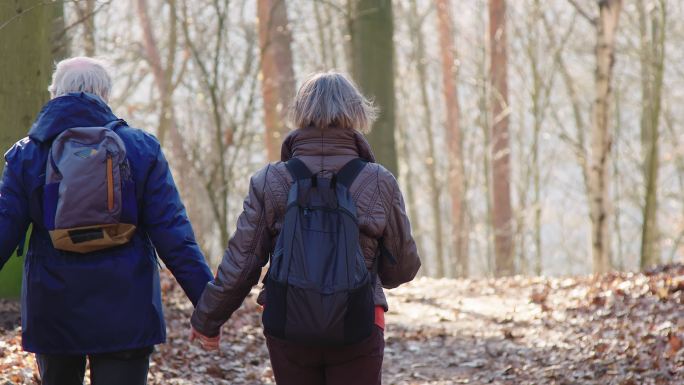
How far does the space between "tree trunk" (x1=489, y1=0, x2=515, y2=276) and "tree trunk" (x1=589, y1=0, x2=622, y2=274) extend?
6102mm

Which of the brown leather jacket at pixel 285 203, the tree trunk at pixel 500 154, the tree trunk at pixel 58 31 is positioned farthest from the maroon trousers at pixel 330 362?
the tree trunk at pixel 500 154

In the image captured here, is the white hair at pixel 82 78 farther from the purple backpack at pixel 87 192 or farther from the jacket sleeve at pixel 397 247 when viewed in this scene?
the jacket sleeve at pixel 397 247

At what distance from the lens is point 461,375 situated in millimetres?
7277

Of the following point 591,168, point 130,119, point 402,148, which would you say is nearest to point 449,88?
point 402,148

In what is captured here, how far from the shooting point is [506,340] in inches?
333

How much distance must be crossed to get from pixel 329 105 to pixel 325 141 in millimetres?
137

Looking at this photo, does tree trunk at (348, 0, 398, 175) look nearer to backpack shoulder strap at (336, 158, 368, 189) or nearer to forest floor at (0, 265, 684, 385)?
forest floor at (0, 265, 684, 385)

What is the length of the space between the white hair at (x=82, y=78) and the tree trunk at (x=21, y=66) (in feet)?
8.25

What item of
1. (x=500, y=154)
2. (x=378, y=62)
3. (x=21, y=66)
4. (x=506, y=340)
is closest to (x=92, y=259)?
(x=21, y=66)

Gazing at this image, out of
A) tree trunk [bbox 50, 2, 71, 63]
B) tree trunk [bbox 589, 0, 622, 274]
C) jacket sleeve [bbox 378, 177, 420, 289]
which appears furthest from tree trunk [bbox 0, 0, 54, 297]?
tree trunk [bbox 589, 0, 622, 274]

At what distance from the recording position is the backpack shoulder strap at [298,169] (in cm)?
338

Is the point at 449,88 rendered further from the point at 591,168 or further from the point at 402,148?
the point at 591,168

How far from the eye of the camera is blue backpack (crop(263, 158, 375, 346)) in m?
3.22

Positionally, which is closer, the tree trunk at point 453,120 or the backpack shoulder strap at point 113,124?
the backpack shoulder strap at point 113,124
